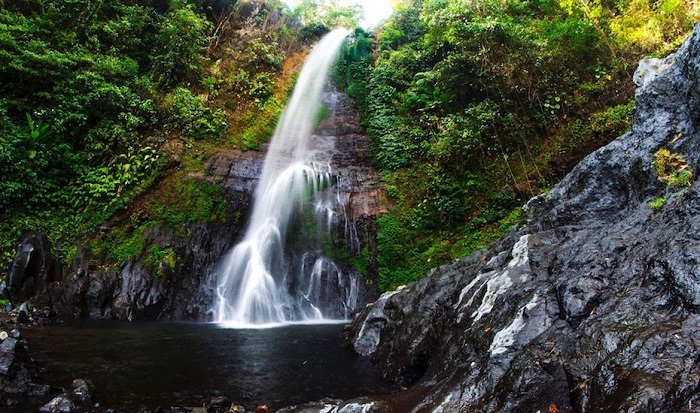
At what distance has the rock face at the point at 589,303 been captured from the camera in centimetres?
286

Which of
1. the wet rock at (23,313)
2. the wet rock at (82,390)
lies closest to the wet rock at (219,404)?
the wet rock at (82,390)

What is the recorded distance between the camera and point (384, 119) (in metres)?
17.9

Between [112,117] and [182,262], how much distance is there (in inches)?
275

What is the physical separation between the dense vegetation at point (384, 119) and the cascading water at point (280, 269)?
1485 millimetres

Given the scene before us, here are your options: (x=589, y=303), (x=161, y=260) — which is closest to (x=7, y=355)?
(x=589, y=303)

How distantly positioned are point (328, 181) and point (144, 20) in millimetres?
12202

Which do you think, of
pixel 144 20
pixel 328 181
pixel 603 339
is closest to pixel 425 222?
pixel 328 181

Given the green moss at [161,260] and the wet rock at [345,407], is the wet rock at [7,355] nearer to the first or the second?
the wet rock at [345,407]

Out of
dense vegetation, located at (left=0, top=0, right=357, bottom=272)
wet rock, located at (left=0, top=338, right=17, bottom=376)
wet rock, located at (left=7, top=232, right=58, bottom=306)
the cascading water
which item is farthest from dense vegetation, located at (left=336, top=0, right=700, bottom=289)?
wet rock, located at (left=7, top=232, right=58, bottom=306)

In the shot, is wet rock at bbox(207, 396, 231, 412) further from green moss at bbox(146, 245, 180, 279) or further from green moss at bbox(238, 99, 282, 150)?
green moss at bbox(238, 99, 282, 150)

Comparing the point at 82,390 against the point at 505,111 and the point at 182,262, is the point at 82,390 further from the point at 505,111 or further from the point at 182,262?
the point at 505,111

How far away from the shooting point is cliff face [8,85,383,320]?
37.9 ft

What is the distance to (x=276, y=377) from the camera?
6453 mm

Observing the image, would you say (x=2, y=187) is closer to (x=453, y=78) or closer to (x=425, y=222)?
(x=425, y=222)
